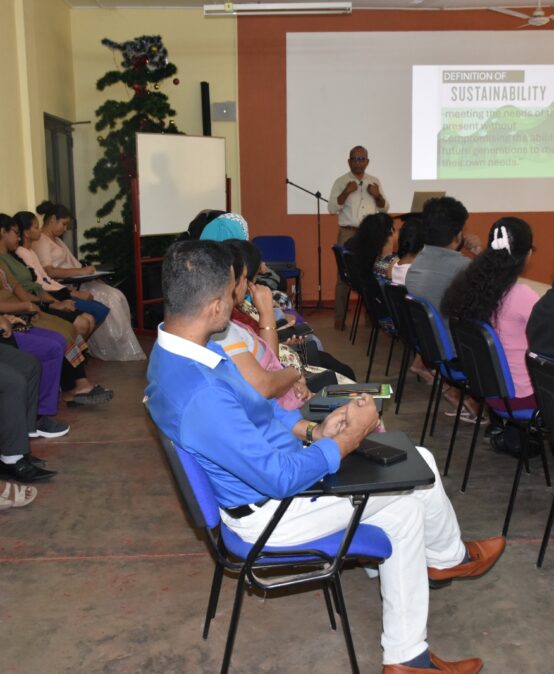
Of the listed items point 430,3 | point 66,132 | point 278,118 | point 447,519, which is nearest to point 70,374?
point 447,519

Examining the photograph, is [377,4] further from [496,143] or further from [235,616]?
[235,616]

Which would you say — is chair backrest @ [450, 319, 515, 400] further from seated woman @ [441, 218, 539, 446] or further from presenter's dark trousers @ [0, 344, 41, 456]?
presenter's dark trousers @ [0, 344, 41, 456]

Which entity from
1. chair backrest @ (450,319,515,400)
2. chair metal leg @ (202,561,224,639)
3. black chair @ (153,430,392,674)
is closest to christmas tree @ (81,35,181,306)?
chair backrest @ (450,319,515,400)

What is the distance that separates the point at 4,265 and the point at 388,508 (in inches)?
139

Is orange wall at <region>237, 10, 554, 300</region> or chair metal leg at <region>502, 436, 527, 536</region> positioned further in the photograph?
orange wall at <region>237, 10, 554, 300</region>

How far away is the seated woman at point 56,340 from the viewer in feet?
14.6

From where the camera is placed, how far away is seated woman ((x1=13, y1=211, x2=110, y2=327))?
5.30 m

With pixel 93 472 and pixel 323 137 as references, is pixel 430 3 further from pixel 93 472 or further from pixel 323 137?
pixel 93 472

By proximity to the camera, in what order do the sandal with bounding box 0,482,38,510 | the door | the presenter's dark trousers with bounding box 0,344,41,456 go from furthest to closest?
the door, the presenter's dark trousers with bounding box 0,344,41,456, the sandal with bounding box 0,482,38,510

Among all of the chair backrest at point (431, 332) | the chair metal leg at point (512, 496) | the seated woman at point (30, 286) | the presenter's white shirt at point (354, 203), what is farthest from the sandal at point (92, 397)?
the presenter's white shirt at point (354, 203)

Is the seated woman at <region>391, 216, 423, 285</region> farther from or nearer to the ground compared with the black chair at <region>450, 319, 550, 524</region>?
farther from the ground

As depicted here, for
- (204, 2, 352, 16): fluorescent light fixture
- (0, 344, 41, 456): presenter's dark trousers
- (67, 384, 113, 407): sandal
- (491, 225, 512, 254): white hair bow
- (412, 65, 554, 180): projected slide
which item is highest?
(204, 2, 352, 16): fluorescent light fixture

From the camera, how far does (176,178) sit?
751 cm

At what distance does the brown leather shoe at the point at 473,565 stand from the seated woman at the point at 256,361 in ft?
2.48
